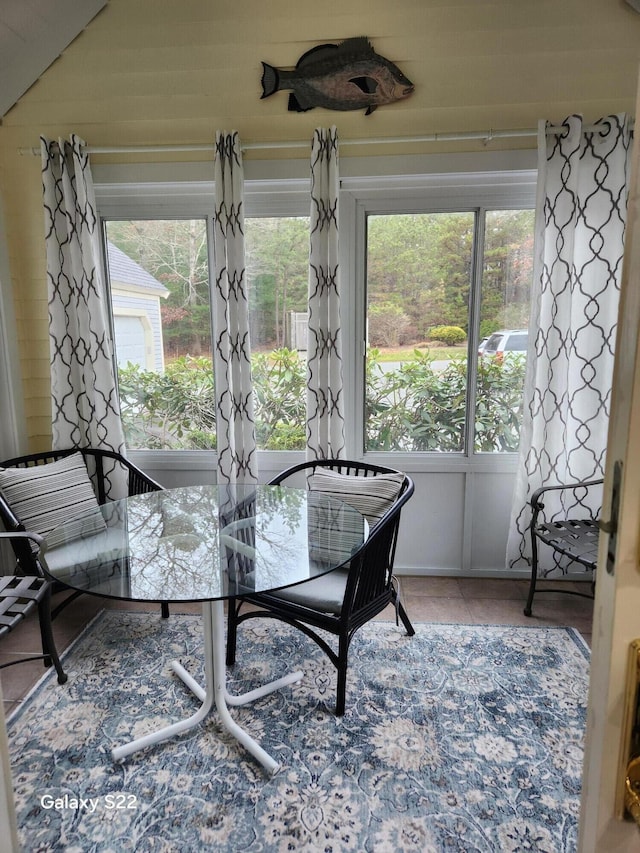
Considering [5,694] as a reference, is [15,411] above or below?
above

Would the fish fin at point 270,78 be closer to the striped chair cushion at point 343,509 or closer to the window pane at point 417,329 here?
the window pane at point 417,329

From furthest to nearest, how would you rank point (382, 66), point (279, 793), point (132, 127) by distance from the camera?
point (132, 127) → point (382, 66) → point (279, 793)

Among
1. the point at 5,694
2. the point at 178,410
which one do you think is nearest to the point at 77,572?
the point at 5,694

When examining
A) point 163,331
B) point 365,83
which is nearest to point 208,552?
point 163,331

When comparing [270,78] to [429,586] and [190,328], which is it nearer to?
[190,328]

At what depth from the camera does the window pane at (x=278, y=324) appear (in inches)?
109

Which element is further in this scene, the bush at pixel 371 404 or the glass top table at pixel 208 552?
the bush at pixel 371 404

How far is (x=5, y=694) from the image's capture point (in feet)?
6.60

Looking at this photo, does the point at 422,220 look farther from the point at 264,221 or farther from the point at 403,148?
the point at 264,221

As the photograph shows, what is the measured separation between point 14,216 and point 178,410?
1.38 m

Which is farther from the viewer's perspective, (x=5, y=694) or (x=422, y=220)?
(x=422, y=220)

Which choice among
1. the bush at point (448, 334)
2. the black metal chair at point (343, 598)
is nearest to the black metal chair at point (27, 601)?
the black metal chair at point (343, 598)

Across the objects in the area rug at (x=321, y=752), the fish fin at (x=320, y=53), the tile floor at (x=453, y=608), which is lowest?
the area rug at (x=321, y=752)

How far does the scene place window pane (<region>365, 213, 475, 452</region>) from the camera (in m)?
2.72
